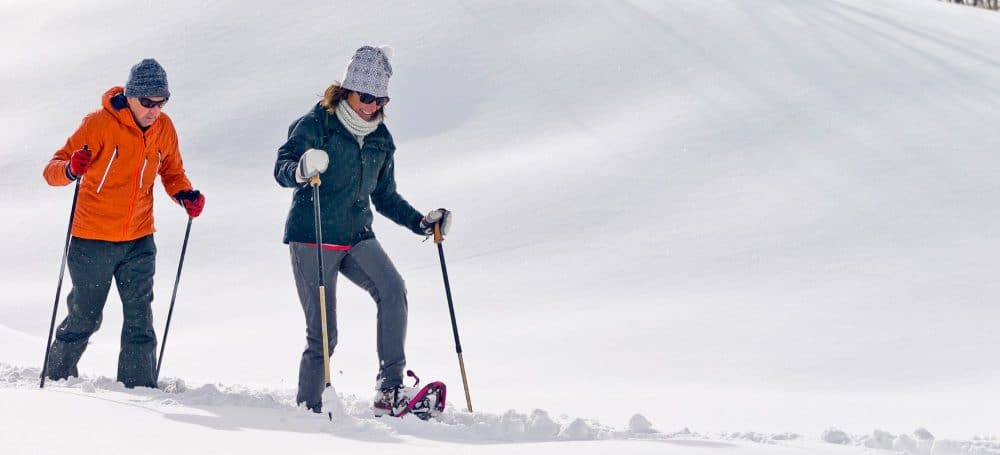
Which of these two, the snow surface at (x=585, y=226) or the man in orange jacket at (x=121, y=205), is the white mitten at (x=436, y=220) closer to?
the snow surface at (x=585, y=226)

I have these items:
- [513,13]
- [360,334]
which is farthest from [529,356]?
[513,13]

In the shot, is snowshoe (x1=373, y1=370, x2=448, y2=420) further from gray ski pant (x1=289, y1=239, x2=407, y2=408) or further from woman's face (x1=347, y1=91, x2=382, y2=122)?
woman's face (x1=347, y1=91, x2=382, y2=122)

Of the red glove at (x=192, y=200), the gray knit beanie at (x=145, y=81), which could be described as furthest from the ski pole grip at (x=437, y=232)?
the gray knit beanie at (x=145, y=81)

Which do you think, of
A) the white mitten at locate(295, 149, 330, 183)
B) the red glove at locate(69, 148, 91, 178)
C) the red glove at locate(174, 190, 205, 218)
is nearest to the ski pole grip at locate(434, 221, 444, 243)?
the white mitten at locate(295, 149, 330, 183)

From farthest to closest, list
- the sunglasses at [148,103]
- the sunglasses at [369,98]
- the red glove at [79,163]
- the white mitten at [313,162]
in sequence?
1. the sunglasses at [148,103]
2. the red glove at [79,163]
3. the sunglasses at [369,98]
4. the white mitten at [313,162]

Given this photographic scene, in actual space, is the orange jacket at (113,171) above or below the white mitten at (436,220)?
above

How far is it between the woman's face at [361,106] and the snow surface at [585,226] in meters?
1.22

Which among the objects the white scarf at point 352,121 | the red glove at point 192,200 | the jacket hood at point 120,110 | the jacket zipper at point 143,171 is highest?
the jacket hood at point 120,110

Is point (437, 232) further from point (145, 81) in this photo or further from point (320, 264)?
point (145, 81)

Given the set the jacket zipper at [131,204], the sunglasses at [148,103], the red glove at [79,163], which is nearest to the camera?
the red glove at [79,163]

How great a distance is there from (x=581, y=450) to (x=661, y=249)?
567 centimetres

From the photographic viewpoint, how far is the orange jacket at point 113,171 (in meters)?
5.48

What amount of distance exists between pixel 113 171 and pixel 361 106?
122 cm

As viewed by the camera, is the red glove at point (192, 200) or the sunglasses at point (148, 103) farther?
the red glove at point (192, 200)
